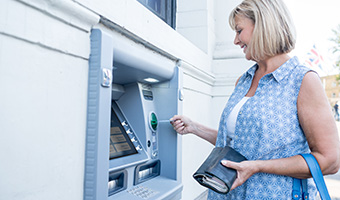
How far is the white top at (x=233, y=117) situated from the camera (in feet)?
4.37

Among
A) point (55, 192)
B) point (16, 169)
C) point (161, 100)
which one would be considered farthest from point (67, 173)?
point (161, 100)

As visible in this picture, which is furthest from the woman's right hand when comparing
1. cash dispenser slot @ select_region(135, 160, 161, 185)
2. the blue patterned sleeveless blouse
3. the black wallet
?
the black wallet

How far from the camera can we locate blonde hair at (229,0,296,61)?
125 centimetres

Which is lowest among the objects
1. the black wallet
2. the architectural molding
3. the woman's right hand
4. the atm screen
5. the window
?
the black wallet

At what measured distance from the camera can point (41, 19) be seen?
93cm

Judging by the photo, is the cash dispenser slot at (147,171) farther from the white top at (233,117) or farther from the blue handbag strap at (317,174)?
the blue handbag strap at (317,174)

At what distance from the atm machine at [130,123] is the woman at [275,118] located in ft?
1.46

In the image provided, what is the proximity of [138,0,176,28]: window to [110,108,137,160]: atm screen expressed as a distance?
93 cm

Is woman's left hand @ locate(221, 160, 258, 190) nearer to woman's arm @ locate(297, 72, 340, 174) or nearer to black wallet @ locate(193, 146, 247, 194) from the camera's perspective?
black wallet @ locate(193, 146, 247, 194)

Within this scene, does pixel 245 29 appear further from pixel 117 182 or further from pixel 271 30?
pixel 117 182

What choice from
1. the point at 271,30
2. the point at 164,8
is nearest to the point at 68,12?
the point at 271,30

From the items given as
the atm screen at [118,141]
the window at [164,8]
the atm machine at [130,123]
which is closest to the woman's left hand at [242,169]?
the atm machine at [130,123]

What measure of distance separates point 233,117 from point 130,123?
62 centimetres

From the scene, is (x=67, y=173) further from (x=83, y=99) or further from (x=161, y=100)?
(x=161, y=100)
